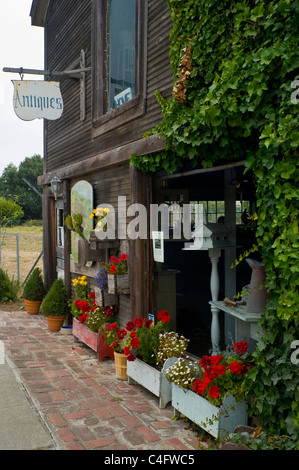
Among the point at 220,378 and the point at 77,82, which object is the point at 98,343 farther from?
the point at 77,82

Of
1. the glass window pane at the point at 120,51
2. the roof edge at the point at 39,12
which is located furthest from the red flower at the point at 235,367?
the roof edge at the point at 39,12

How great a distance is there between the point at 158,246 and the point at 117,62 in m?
3.29

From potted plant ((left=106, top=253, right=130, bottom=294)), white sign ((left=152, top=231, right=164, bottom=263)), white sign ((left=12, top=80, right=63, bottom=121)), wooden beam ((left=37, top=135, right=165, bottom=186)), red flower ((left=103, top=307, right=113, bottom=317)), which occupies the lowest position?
red flower ((left=103, top=307, right=113, bottom=317))

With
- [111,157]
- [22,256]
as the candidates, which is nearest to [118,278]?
[111,157]

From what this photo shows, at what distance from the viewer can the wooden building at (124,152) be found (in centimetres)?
568

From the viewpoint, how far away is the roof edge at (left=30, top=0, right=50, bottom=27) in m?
10.7

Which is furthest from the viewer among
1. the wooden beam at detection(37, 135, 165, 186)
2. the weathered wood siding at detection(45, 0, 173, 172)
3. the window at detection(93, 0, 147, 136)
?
the window at detection(93, 0, 147, 136)

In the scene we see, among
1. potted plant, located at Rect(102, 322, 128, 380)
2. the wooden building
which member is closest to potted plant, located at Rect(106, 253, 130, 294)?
the wooden building

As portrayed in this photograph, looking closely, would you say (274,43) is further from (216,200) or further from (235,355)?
(216,200)

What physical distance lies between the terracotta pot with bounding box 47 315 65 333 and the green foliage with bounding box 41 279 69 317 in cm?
7

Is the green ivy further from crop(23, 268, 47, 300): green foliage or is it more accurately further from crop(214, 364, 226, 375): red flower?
crop(23, 268, 47, 300): green foliage

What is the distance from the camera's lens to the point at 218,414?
369cm
